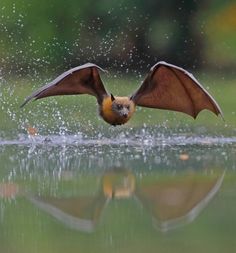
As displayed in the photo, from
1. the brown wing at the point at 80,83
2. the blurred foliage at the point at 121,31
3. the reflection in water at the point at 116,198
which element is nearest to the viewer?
the reflection in water at the point at 116,198

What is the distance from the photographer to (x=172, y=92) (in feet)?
29.7

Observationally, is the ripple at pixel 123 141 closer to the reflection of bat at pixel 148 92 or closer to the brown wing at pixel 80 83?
the reflection of bat at pixel 148 92

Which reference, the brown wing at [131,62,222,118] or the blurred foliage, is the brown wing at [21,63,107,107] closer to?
the brown wing at [131,62,222,118]

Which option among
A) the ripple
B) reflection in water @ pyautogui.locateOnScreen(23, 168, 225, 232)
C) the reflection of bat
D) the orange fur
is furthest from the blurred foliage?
reflection in water @ pyautogui.locateOnScreen(23, 168, 225, 232)

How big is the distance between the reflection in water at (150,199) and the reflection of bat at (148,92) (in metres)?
1.53

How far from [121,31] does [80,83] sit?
8938 millimetres

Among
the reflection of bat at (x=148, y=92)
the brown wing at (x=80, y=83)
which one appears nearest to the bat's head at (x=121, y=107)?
the reflection of bat at (x=148, y=92)

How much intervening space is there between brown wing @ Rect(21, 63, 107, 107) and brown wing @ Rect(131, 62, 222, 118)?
0.97 ft

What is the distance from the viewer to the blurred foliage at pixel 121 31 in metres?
17.4

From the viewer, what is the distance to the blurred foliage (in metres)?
17.4

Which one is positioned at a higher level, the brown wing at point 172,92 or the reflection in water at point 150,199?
the brown wing at point 172,92

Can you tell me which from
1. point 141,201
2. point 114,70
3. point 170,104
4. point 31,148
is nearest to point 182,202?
point 141,201

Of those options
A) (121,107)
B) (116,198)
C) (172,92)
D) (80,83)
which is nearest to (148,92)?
(172,92)

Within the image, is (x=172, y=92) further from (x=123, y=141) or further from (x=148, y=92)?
(x=123, y=141)
